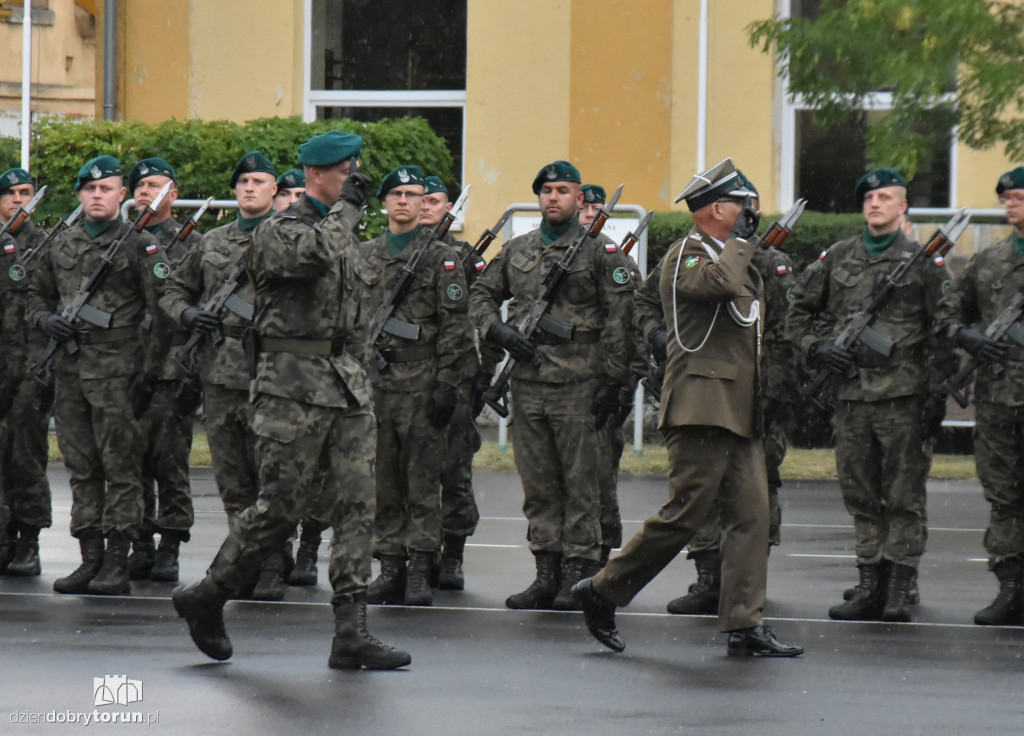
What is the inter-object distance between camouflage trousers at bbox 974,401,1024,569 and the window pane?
36.8 ft

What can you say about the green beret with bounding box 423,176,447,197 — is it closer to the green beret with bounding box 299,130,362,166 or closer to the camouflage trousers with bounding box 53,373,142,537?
the camouflage trousers with bounding box 53,373,142,537

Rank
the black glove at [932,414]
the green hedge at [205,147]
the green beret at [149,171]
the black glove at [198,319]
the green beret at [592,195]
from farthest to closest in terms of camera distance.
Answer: the green hedge at [205,147]
the green beret at [592,195]
the green beret at [149,171]
the black glove at [198,319]
the black glove at [932,414]

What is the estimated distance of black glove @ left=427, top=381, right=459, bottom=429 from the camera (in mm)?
8977

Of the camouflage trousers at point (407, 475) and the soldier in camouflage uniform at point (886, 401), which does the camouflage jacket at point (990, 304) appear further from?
the camouflage trousers at point (407, 475)

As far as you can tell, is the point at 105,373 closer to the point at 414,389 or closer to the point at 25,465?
the point at 25,465

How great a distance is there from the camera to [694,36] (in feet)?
58.1

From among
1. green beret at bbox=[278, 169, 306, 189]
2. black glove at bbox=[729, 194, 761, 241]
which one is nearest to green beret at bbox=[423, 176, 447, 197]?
green beret at bbox=[278, 169, 306, 189]

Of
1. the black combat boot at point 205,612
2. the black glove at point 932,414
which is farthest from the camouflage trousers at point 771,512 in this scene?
the black combat boot at point 205,612

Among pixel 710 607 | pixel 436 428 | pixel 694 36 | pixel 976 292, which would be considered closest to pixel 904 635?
pixel 710 607

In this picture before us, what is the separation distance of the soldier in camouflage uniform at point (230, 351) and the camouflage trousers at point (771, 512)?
7.09 feet

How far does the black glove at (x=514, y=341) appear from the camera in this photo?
891 cm

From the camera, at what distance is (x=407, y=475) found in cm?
913

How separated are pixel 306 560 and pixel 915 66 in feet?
14.8

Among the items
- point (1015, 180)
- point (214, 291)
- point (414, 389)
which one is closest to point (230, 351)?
point (214, 291)
